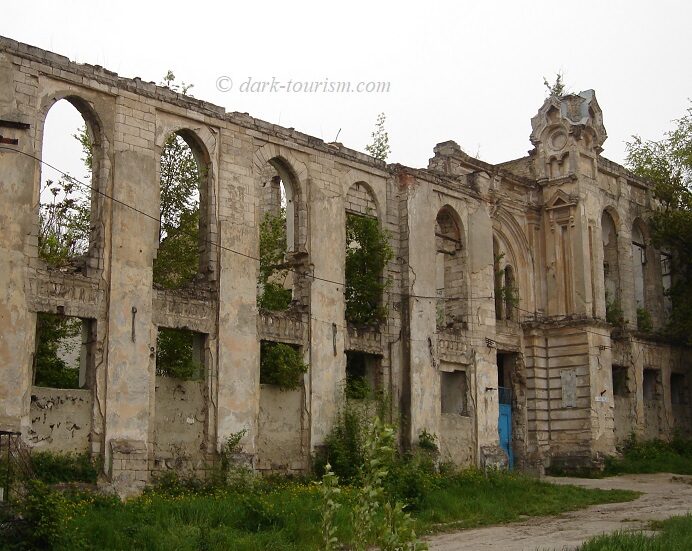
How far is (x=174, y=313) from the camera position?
58.6 ft

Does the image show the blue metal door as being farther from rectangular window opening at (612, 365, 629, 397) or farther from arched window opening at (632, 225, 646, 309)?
arched window opening at (632, 225, 646, 309)

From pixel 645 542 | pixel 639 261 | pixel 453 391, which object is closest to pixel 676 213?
pixel 639 261

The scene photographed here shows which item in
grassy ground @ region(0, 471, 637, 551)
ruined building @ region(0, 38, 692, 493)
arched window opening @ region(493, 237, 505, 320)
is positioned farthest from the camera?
arched window opening @ region(493, 237, 505, 320)

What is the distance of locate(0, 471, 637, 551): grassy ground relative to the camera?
13367mm

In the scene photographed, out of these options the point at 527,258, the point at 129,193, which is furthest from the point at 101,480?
the point at 527,258

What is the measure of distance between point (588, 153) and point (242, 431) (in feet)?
52.4

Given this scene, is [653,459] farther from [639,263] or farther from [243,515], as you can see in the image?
[243,515]

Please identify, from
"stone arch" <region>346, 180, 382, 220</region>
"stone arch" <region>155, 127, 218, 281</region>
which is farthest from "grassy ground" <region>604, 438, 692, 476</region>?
"stone arch" <region>155, 127, 218, 281</region>

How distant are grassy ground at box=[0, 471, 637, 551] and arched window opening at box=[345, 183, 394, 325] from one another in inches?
161

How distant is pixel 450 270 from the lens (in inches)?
979

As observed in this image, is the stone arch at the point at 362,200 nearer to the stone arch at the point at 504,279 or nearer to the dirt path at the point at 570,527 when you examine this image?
the stone arch at the point at 504,279

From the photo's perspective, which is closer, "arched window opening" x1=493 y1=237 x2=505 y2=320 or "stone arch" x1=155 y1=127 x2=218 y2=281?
"stone arch" x1=155 y1=127 x2=218 y2=281

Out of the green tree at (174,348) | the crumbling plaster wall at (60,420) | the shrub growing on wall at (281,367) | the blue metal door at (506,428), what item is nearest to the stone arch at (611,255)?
the blue metal door at (506,428)

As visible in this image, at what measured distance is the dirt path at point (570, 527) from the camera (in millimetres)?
14625
